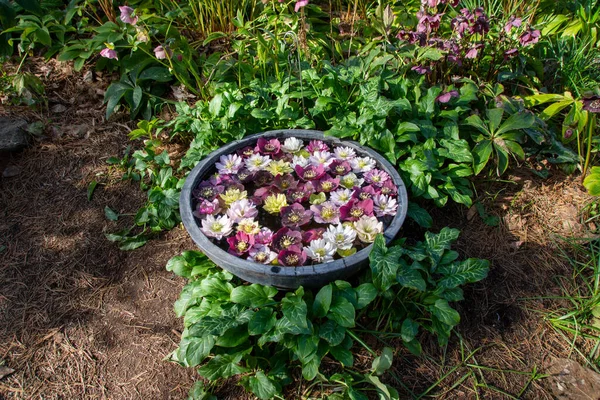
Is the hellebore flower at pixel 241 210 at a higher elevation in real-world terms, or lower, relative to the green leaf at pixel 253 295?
higher

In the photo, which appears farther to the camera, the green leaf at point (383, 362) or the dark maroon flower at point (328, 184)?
the dark maroon flower at point (328, 184)

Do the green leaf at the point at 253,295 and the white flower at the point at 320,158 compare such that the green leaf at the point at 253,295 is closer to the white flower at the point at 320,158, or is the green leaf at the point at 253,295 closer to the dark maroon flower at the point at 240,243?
the dark maroon flower at the point at 240,243

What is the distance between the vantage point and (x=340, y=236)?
1.68 meters

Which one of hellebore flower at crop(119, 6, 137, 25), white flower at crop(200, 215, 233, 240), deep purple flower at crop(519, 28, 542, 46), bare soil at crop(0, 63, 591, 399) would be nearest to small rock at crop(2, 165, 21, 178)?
bare soil at crop(0, 63, 591, 399)

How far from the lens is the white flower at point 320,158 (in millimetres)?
2005

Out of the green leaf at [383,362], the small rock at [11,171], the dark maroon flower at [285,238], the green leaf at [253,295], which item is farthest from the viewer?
the small rock at [11,171]

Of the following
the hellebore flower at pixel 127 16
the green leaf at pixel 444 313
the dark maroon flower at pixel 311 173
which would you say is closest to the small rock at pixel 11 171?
the hellebore flower at pixel 127 16

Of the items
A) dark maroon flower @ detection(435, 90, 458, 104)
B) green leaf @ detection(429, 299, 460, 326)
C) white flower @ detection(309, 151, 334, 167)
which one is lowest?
green leaf @ detection(429, 299, 460, 326)

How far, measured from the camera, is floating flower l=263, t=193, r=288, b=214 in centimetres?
183

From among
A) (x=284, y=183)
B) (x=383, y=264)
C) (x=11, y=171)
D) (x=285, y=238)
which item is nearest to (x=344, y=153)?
(x=284, y=183)

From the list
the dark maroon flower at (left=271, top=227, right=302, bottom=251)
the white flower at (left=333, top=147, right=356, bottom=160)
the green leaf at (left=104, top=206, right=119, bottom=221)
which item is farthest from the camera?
the green leaf at (left=104, top=206, right=119, bottom=221)

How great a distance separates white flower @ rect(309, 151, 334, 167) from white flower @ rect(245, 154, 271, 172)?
199 millimetres

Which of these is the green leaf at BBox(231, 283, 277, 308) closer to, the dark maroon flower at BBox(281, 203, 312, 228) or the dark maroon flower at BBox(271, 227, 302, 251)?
the dark maroon flower at BBox(271, 227, 302, 251)

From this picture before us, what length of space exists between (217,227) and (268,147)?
0.51 m
